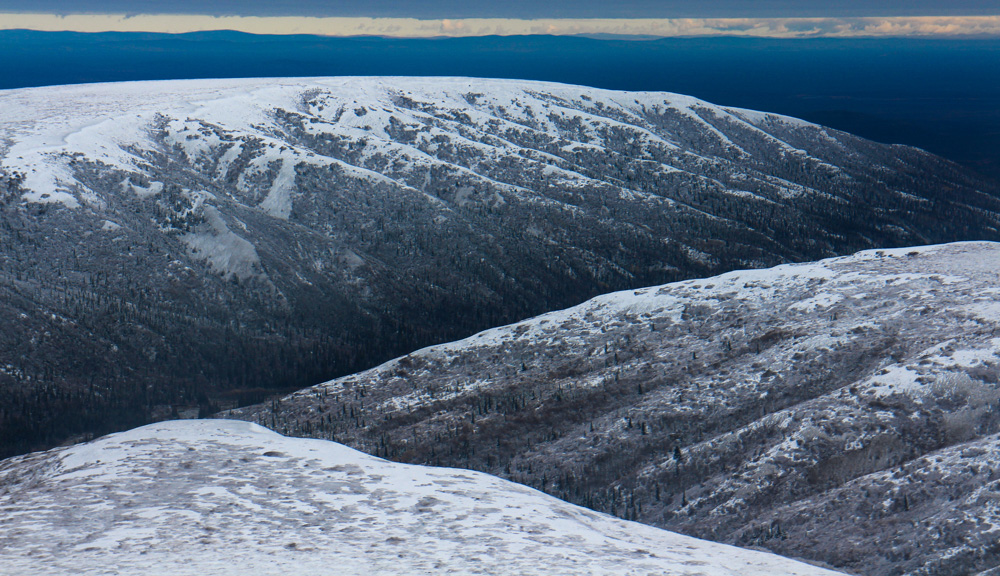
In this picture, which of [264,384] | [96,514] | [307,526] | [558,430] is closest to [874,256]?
[558,430]

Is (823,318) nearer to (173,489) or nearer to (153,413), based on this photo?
(173,489)

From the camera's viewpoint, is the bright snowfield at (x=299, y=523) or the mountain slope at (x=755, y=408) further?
the mountain slope at (x=755, y=408)

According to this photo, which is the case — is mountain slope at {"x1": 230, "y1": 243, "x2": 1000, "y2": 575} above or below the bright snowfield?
below

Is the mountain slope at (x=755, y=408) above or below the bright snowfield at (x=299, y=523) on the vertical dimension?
below

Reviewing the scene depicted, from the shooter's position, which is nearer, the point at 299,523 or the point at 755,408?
the point at 299,523

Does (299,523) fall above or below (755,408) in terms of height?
above

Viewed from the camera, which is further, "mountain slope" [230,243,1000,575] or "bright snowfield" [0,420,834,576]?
"mountain slope" [230,243,1000,575]
